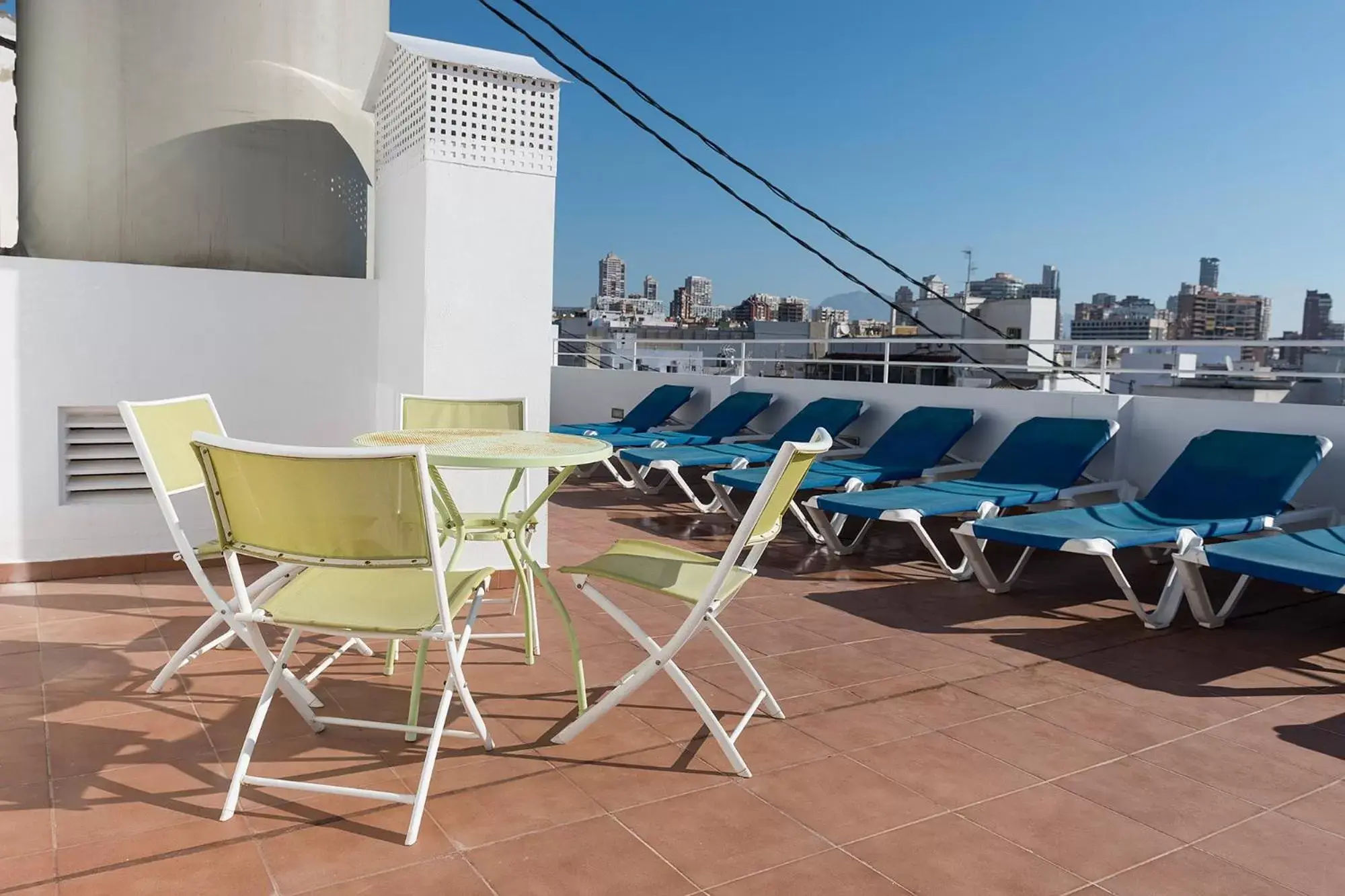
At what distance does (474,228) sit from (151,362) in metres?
1.62

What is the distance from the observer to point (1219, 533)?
4594mm

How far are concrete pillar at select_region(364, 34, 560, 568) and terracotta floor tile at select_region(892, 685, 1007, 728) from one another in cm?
184

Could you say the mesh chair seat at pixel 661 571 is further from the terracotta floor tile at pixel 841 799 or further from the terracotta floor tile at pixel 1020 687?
the terracotta floor tile at pixel 1020 687

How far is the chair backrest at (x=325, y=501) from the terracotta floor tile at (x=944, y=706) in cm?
169

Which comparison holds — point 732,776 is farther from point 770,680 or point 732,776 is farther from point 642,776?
point 770,680

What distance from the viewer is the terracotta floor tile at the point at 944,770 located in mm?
2631

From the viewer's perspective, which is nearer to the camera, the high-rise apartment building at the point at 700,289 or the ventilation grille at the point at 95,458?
the ventilation grille at the point at 95,458

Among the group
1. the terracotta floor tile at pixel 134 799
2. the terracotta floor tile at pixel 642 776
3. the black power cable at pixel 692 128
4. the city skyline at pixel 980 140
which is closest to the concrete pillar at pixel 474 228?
the city skyline at pixel 980 140

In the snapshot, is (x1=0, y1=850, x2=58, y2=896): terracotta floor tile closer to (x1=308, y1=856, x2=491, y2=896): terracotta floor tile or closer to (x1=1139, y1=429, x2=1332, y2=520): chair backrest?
(x1=308, y1=856, x2=491, y2=896): terracotta floor tile

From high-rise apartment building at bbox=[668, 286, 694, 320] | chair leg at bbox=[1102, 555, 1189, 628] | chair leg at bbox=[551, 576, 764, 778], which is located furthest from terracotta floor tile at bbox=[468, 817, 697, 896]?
high-rise apartment building at bbox=[668, 286, 694, 320]

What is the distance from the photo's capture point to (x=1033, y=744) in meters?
2.98

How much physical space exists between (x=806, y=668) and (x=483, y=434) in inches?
55.7

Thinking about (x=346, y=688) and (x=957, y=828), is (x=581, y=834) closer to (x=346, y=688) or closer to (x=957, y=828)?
(x=957, y=828)

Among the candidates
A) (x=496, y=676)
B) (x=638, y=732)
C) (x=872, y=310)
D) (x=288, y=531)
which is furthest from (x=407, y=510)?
(x=872, y=310)
